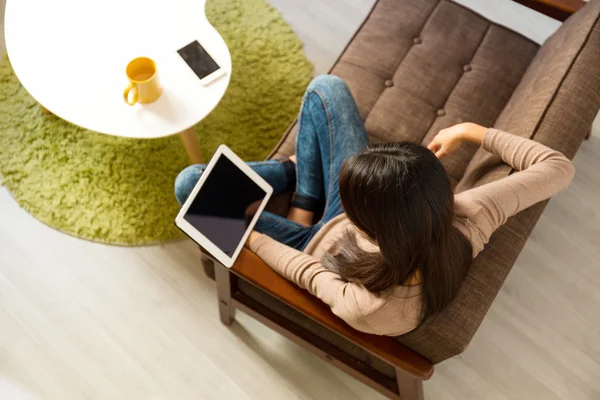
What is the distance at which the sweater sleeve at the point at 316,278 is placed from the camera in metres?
1.03

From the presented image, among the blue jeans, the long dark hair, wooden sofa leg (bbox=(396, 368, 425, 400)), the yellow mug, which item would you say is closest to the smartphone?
the yellow mug

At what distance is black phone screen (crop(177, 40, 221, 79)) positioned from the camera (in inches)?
59.4

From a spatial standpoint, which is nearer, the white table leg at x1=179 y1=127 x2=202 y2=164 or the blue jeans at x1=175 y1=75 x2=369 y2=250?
the blue jeans at x1=175 y1=75 x2=369 y2=250

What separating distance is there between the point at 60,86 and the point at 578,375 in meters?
1.81

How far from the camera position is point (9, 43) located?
1.53 meters

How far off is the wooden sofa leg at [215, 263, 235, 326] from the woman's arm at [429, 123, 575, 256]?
1.87ft

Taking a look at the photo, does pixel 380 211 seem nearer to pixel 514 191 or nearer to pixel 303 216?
pixel 514 191

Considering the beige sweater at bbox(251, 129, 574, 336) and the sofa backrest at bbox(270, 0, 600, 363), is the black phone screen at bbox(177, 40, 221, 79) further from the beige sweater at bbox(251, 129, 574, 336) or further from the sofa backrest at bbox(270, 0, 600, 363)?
the beige sweater at bbox(251, 129, 574, 336)

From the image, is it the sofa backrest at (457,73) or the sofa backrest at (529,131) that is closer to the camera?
the sofa backrest at (529,131)

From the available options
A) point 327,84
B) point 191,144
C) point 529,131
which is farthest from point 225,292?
point 529,131

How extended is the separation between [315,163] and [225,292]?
43 cm

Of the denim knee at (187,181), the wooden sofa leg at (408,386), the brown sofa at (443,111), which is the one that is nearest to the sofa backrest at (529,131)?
the brown sofa at (443,111)

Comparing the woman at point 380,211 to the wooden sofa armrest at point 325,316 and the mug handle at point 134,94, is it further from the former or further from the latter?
the mug handle at point 134,94

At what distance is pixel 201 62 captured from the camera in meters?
1.51
